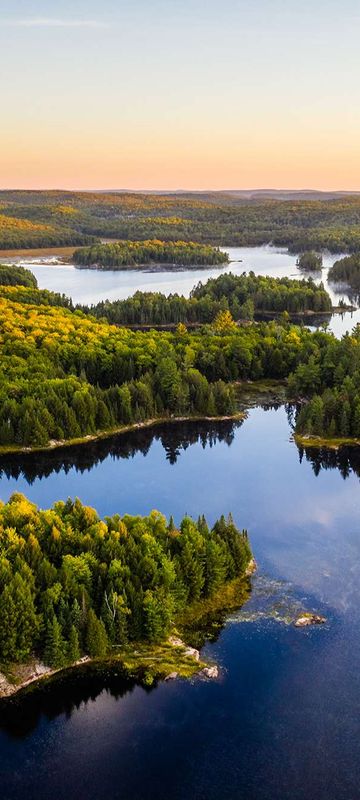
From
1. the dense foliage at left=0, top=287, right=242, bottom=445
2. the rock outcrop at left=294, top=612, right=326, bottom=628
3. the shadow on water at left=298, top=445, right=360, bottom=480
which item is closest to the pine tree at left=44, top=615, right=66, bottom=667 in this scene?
the rock outcrop at left=294, top=612, right=326, bottom=628

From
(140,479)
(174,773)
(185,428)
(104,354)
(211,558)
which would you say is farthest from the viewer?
(104,354)

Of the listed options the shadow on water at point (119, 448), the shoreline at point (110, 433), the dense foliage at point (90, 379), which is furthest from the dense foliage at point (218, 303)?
the shadow on water at point (119, 448)

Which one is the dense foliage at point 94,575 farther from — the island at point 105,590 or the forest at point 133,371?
the forest at point 133,371

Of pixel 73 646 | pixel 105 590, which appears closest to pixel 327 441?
pixel 105 590

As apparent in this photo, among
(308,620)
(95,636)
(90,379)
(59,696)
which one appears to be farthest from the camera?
(90,379)

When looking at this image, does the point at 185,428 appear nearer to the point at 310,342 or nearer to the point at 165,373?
the point at 165,373

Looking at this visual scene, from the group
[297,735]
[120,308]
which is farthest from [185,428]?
[120,308]

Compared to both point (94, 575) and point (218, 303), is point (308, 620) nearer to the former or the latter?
point (94, 575)
